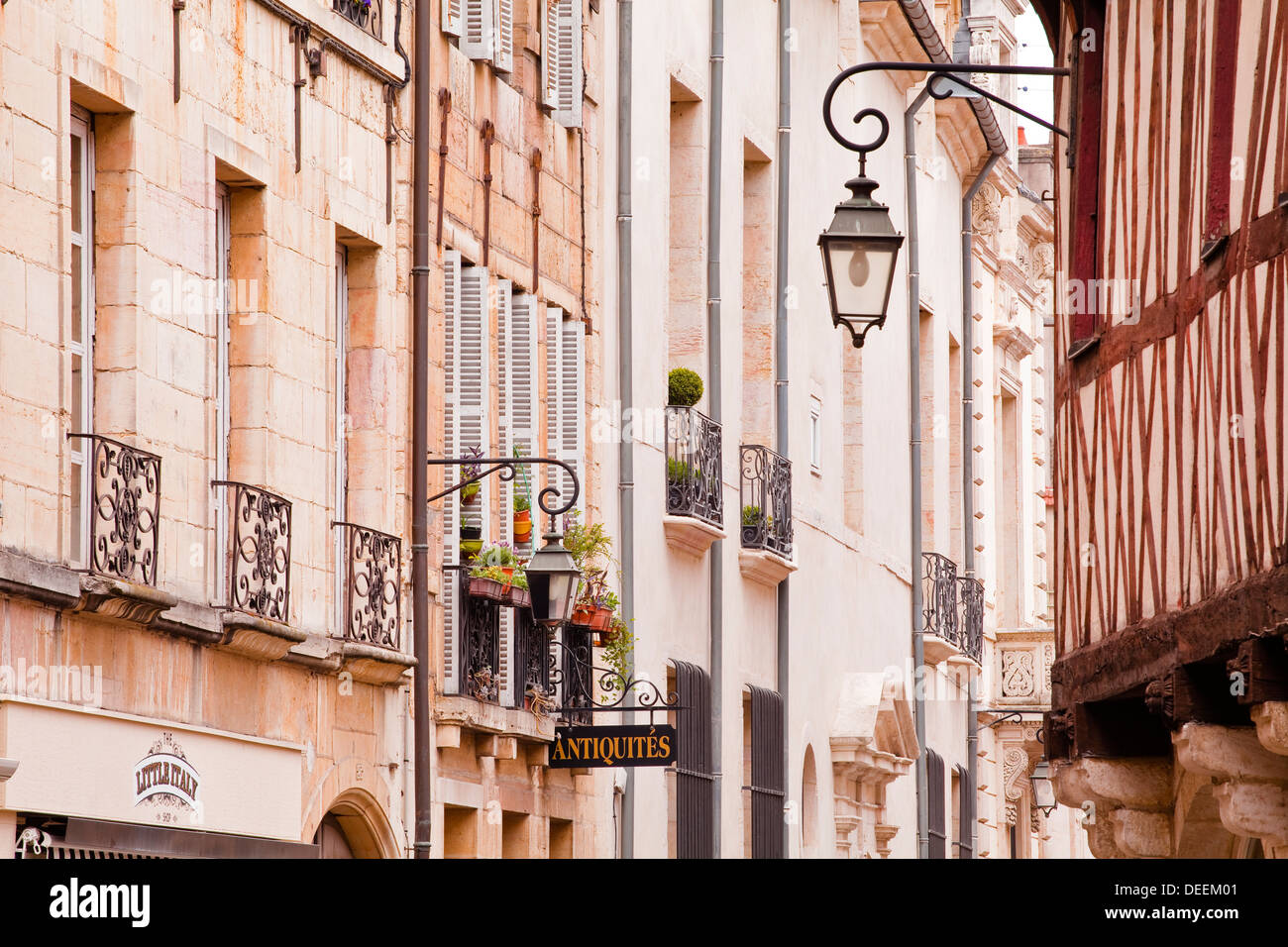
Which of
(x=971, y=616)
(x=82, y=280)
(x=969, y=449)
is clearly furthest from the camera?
(x=969, y=449)

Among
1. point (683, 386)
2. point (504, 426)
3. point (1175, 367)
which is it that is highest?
point (683, 386)

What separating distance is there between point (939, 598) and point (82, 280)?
1803 cm

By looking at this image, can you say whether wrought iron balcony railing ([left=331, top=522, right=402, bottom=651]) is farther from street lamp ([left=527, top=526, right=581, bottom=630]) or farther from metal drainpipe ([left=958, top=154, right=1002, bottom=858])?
metal drainpipe ([left=958, top=154, right=1002, bottom=858])

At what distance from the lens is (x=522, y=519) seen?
16.5 metres

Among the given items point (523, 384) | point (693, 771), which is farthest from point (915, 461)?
point (523, 384)

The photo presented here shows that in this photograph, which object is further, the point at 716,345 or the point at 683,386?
the point at 716,345

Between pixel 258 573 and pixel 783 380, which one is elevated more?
pixel 783 380

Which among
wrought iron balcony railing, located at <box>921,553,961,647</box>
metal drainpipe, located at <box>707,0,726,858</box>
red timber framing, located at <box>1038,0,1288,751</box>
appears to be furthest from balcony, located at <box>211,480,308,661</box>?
wrought iron balcony railing, located at <box>921,553,961,647</box>

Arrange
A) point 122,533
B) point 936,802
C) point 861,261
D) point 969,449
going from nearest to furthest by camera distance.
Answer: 1. point 861,261
2. point 122,533
3. point 936,802
4. point 969,449

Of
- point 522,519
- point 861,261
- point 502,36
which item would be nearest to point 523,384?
point 522,519

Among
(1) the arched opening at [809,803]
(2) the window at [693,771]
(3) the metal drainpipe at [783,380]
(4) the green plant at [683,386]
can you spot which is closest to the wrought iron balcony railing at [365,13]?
(4) the green plant at [683,386]

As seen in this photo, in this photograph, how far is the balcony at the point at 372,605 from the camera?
556 inches

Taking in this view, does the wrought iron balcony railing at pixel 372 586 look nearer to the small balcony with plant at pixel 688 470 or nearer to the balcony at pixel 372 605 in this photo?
the balcony at pixel 372 605

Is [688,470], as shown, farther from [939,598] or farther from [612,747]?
[939,598]
